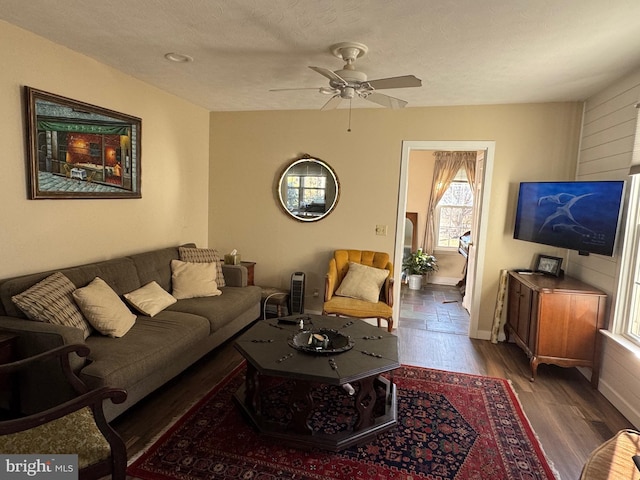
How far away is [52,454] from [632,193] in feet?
13.1

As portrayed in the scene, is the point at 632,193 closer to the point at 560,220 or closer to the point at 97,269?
the point at 560,220

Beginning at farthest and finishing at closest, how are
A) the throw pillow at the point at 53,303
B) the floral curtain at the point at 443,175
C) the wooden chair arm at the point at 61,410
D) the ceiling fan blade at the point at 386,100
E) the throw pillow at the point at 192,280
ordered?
the floral curtain at the point at 443,175, the throw pillow at the point at 192,280, the ceiling fan blade at the point at 386,100, the throw pillow at the point at 53,303, the wooden chair arm at the point at 61,410

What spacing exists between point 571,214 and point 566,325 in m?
1.00

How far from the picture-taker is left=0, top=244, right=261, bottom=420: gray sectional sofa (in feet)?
7.13

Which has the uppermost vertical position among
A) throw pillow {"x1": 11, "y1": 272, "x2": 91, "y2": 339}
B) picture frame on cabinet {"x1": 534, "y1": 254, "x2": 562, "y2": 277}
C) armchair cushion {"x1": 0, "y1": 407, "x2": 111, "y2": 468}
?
picture frame on cabinet {"x1": 534, "y1": 254, "x2": 562, "y2": 277}

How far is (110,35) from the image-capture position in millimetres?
2551

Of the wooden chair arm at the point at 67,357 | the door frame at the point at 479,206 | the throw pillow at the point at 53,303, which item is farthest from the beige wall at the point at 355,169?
the wooden chair arm at the point at 67,357

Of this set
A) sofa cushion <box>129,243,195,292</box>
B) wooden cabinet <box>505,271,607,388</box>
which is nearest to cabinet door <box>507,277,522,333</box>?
wooden cabinet <box>505,271,607,388</box>

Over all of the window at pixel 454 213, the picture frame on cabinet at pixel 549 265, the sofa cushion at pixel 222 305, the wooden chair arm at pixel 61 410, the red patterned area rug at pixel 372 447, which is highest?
the window at pixel 454 213

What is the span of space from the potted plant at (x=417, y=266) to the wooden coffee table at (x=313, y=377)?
3784 millimetres

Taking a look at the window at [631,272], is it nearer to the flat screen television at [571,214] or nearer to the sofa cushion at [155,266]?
the flat screen television at [571,214]

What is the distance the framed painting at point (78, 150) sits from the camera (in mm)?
2678

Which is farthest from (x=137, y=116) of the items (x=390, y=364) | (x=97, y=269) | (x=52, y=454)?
(x=390, y=364)

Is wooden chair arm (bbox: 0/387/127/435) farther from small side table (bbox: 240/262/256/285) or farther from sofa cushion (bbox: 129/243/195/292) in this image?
small side table (bbox: 240/262/256/285)
